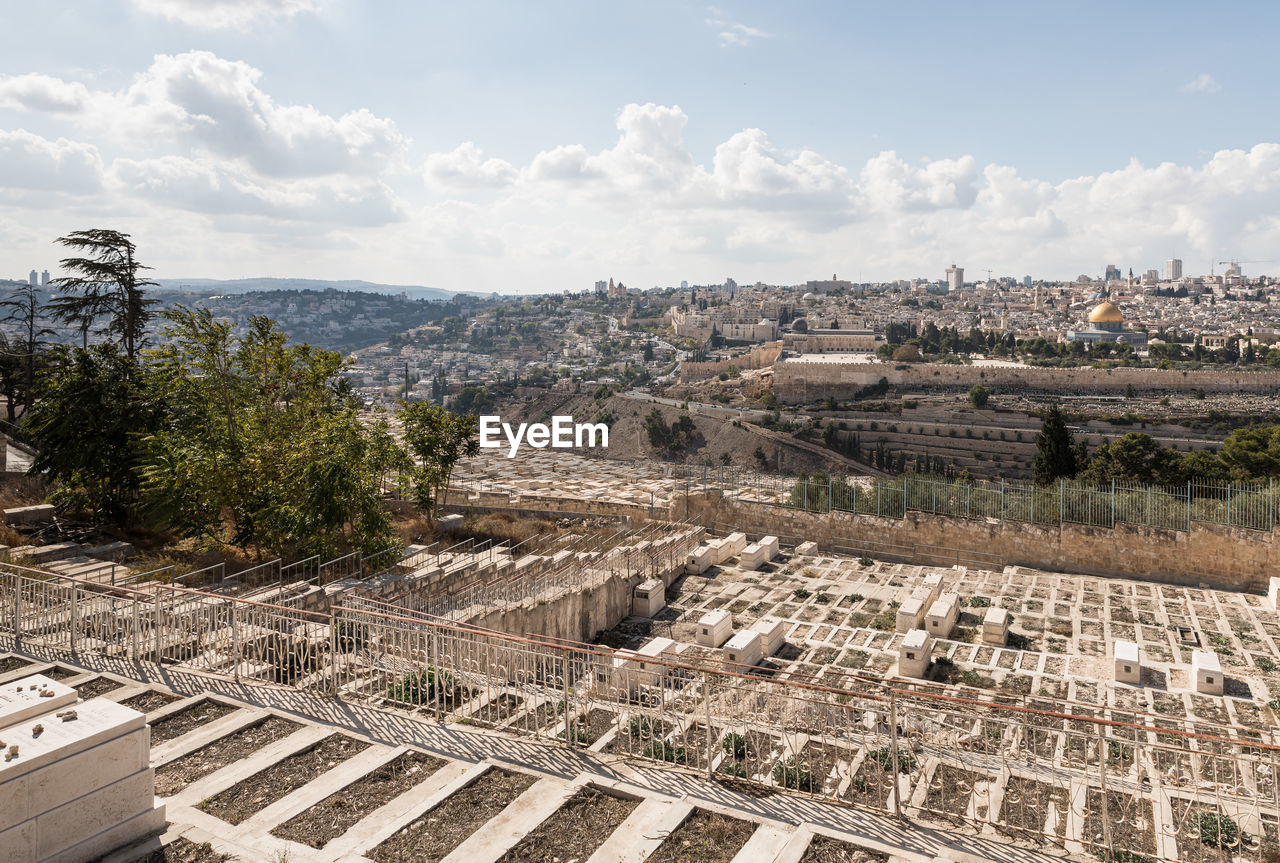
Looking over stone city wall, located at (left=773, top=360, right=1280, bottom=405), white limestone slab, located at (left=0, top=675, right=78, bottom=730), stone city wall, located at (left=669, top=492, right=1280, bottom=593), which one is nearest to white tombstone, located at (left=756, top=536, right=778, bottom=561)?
stone city wall, located at (left=669, top=492, right=1280, bottom=593)

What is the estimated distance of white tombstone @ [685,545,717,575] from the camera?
56.0 ft

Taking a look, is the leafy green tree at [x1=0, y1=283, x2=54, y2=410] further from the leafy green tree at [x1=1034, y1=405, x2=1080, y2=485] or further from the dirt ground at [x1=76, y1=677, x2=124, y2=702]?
the leafy green tree at [x1=1034, y1=405, x2=1080, y2=485]

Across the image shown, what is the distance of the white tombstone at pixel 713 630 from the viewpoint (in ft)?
40.5

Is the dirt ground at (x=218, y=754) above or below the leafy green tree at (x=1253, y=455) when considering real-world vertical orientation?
above

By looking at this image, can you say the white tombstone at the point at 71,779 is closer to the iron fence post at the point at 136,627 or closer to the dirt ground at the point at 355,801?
the dirt ground at the point at 355,801

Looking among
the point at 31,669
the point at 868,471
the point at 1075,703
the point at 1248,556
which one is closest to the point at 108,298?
the point at 31,669

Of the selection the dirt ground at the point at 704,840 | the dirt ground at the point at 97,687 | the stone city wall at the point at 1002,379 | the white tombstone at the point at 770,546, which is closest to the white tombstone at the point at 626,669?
the dirt ground at the point at 704,840

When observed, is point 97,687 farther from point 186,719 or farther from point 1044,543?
point 1044,543

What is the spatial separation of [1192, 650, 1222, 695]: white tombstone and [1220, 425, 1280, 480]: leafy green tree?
80.9 ft

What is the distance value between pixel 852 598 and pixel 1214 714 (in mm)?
6103

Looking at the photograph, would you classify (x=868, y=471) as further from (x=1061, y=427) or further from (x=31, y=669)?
(x=31, y=669)

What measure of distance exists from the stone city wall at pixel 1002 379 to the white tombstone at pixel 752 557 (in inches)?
2237

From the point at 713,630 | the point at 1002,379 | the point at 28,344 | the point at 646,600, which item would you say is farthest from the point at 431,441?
the point at 1002,379

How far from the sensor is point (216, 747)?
5473 millimetres
